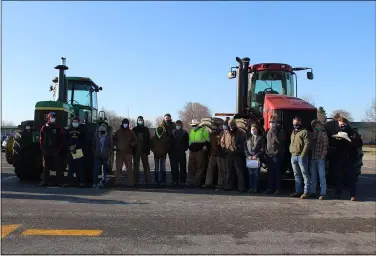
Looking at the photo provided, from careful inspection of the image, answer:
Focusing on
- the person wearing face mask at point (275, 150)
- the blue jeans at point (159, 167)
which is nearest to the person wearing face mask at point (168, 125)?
the blue jeans at point (159, 167)

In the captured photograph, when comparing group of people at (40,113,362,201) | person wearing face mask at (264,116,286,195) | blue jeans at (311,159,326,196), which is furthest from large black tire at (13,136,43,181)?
blue jeans at (311,159,326,196)

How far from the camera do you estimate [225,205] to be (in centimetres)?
795

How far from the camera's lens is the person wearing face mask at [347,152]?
891 centimetres

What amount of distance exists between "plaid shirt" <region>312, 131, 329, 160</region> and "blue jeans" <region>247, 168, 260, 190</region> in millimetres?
1426

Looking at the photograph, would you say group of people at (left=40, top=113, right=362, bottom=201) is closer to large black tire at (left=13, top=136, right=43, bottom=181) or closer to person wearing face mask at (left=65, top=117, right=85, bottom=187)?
person wearing face mask at (left=65, top=117, right=85, bottom=187)

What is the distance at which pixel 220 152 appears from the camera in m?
10.1

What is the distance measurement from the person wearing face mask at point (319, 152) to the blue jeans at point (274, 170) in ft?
2.51

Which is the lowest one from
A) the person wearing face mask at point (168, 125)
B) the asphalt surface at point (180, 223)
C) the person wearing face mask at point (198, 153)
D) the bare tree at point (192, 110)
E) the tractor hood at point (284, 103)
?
the asphalt surface at point (180, 223)

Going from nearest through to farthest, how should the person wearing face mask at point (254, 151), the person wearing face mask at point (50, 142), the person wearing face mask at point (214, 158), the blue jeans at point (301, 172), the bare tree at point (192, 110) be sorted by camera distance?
the blue jeans at point (301, 172) < the person wearing face mask at point (254, 151) < the person wearing face mask at point (50, 142) < the person wearing face mask at point (214, 158) < the bare tree at point (192, 110)

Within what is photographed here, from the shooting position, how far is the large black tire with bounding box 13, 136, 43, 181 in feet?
35.8

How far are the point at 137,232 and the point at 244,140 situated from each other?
187 inches

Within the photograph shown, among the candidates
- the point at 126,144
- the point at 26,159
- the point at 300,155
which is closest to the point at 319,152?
the point at 300,155

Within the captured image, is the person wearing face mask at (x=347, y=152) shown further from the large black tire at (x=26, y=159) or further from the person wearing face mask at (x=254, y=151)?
the large black tire at (x=26, y=159)

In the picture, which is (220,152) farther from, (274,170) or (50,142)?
(50,142)
